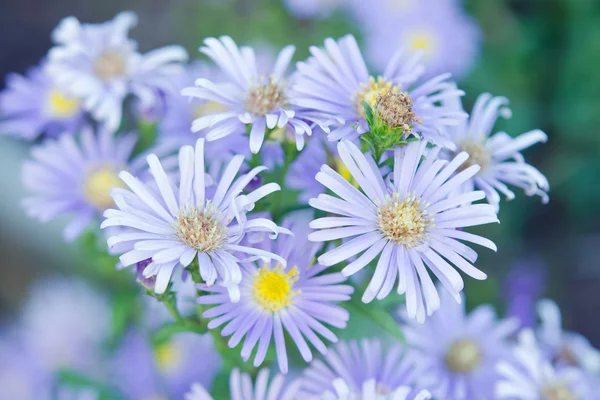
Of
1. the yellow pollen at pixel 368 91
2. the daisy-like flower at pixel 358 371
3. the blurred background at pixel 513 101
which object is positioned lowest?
the daisy-like flower at pixel 358 371

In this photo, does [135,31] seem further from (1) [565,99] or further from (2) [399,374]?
(2) [399,374]

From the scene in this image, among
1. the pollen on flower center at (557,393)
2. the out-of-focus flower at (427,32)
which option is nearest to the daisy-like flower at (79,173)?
the pollen on flower center at (557,393)

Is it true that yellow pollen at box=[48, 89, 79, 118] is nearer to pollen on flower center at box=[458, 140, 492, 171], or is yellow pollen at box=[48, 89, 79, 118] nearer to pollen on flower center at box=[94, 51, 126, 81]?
pollen on flower center at box=[94, 51, 126, 81]

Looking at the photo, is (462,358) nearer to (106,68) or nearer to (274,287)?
(274,287)

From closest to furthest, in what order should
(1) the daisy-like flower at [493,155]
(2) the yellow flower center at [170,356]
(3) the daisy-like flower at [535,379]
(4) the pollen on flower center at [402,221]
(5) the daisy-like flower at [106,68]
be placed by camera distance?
(4) the pollen on flower center at [402,221], (1) the daisy-like flower at [493,155], (3) the daisy-like flower at [535,379], (5) the daisy-like flower at [106,68], (2) the yellow flower center at [170,356]

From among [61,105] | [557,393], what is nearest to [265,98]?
[61,105]

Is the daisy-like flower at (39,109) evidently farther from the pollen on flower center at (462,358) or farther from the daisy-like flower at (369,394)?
the pollen on flower center at (462,358)
